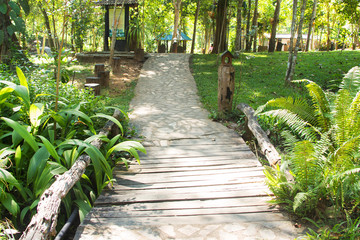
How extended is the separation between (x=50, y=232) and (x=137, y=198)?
4.00ft

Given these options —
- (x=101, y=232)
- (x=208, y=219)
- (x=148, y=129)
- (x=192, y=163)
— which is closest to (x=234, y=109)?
(x=148, y=129)

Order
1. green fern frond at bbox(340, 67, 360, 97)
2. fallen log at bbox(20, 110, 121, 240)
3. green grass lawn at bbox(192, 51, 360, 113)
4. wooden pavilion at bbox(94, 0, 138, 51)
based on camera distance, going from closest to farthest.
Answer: fallen log at bbox(20, 110, 121, 240) → green fern frond at bbox(340, 67, 360, 97) → green grass lawn at bbox(192, 51, 360, 113) → wooden pavilion at bbox(94, 0, 138, 51)

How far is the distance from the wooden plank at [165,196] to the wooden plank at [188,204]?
60mm

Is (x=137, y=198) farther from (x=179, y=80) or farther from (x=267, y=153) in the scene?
(x=179, y=80)

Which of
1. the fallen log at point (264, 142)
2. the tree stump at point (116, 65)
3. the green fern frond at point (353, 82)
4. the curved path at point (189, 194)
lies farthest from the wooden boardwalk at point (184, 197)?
the tree stump at point (116, 65)

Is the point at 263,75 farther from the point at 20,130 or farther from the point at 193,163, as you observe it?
the point at 20,130

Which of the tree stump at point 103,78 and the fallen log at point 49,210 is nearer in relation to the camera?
the fallen log at point 49,210

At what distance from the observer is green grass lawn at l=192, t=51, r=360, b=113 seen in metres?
9.15

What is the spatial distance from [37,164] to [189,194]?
1.71 m

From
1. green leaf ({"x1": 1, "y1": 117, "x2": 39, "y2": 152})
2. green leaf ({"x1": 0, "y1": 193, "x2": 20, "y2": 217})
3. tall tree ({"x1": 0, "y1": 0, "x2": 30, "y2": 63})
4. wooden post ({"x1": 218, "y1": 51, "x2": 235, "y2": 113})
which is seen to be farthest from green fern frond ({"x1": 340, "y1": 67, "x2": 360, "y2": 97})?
tall tree ({"x1": 0, "y1": 0, "x2": 30, "y2": 63})

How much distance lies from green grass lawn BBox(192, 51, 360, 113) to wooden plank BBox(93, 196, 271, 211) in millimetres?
4189

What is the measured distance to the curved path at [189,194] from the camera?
294 cm

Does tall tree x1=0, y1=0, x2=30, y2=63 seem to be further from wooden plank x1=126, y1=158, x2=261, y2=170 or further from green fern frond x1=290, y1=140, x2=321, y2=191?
green fern frond x1=290, y1=140, x2=321, y2=191

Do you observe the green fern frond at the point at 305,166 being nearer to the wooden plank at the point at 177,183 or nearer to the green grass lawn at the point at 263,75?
the wooden plank at the point at 177,183
